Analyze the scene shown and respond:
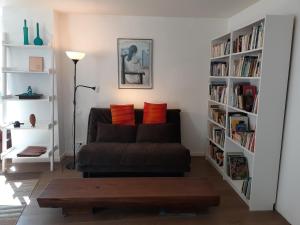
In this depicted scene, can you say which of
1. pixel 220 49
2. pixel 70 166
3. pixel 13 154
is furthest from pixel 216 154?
pixel 13 154

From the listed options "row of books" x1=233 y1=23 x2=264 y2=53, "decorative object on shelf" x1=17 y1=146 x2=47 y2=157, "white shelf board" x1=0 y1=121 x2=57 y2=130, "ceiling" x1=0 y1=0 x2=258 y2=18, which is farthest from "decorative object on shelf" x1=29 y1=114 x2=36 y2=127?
"row of books" x1=233 y1=23 x2=264 y2=53

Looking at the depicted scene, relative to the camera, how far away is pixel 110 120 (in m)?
3.91

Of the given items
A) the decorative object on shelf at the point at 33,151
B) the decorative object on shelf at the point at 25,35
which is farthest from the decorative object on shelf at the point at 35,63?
the decorative object on shelf at the point at 33,151

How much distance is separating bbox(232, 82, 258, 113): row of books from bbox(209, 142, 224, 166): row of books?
0.88 meters

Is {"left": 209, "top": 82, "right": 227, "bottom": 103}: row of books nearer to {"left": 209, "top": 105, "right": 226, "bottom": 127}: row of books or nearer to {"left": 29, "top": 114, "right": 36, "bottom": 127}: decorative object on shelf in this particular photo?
{"left": 209, "top": 105, "right": 226, "bottom": 127}: row of books

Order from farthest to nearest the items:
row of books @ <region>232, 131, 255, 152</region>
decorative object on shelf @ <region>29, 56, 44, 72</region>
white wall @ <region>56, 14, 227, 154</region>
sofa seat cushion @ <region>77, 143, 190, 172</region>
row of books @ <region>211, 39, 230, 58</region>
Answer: white wall @ <region>56, 14, 227, 154</region> < decorative object on shelf @ <region>29, 56, 44, 72</region> < row of books @ <region>211, 39, 230, 58</region> < sofa seat cushion @ <region>77, 143, 190, 172</region> < row of books @ <region>232, 131, 255, 152</region>

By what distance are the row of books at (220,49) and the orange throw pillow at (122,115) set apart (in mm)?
1630

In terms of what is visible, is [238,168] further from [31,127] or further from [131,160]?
[31,127]

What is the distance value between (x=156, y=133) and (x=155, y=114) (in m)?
0.36

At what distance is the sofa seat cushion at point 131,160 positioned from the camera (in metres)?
3.16

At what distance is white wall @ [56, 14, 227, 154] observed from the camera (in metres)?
3.97

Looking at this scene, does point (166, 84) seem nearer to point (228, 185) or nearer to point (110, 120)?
point (110, 120)

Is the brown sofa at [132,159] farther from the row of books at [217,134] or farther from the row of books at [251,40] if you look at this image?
the row of books at [251,40]

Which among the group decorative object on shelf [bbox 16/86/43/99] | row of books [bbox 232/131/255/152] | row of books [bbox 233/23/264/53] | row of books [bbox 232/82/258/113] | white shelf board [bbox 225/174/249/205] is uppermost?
row of books [bbox 233/23/264/53]
